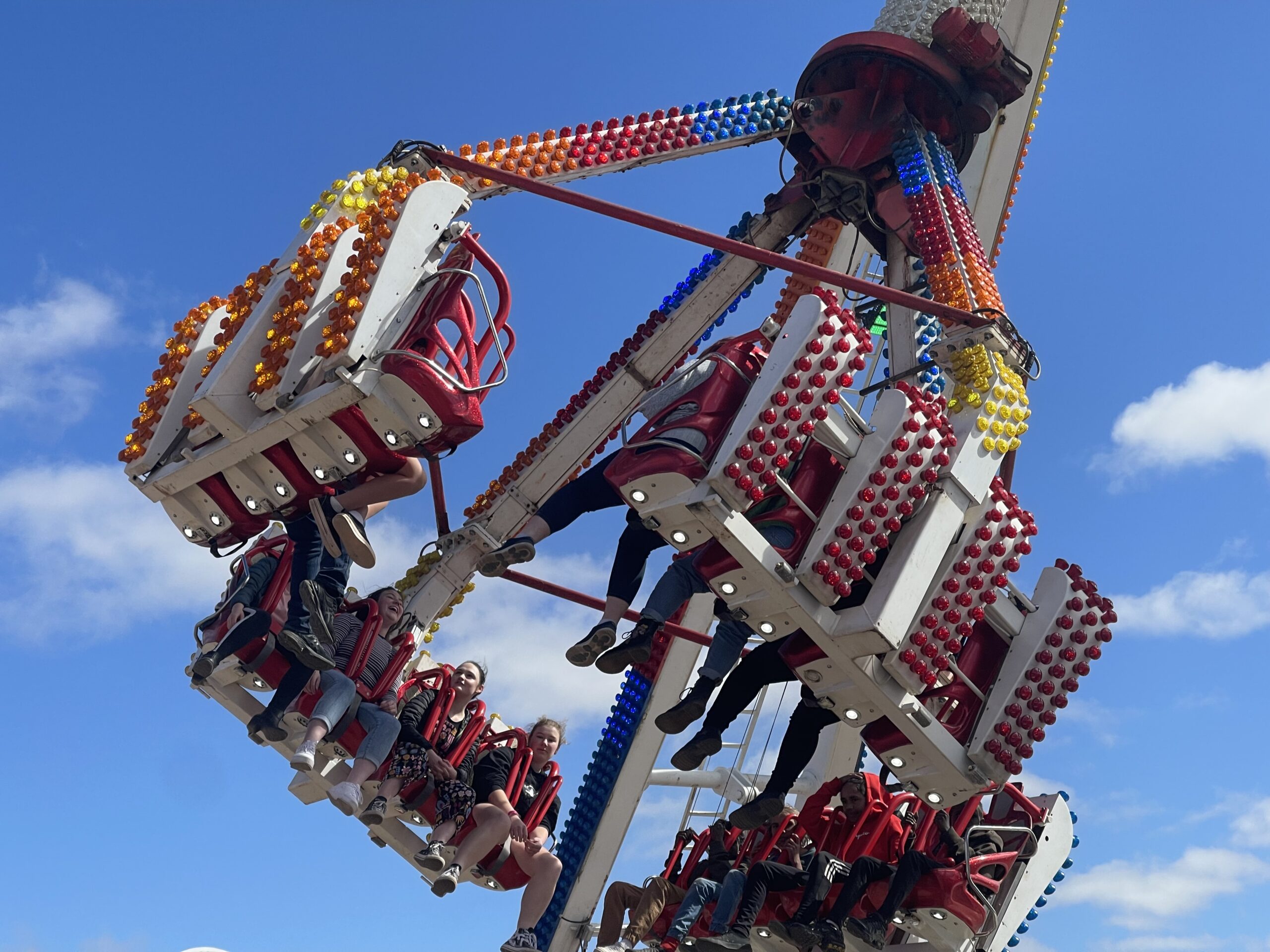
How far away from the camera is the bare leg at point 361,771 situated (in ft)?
34.7

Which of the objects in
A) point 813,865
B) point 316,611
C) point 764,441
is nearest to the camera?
point 764,441

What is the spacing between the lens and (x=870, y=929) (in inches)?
416

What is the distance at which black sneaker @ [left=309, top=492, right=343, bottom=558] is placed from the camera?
1072 centimetres

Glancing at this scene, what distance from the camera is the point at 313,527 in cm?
1088

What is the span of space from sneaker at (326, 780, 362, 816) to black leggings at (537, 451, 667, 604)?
2063 millimetres

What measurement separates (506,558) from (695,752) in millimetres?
1926

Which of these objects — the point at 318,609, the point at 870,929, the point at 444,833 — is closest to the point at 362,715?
the point at 318,609

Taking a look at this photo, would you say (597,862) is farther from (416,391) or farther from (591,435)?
(416,391)

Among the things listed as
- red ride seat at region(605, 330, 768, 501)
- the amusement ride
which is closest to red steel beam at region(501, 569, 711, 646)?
the amusement ride

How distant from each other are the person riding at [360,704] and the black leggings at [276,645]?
0.52 feet

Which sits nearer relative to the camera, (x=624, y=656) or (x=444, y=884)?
(x=624, y=656)

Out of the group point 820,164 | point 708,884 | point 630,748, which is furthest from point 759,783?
point 820,164

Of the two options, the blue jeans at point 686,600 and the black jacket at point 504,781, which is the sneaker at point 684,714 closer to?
the blue jeans at point 686,600

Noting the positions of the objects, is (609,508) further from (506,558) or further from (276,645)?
(276,645)
